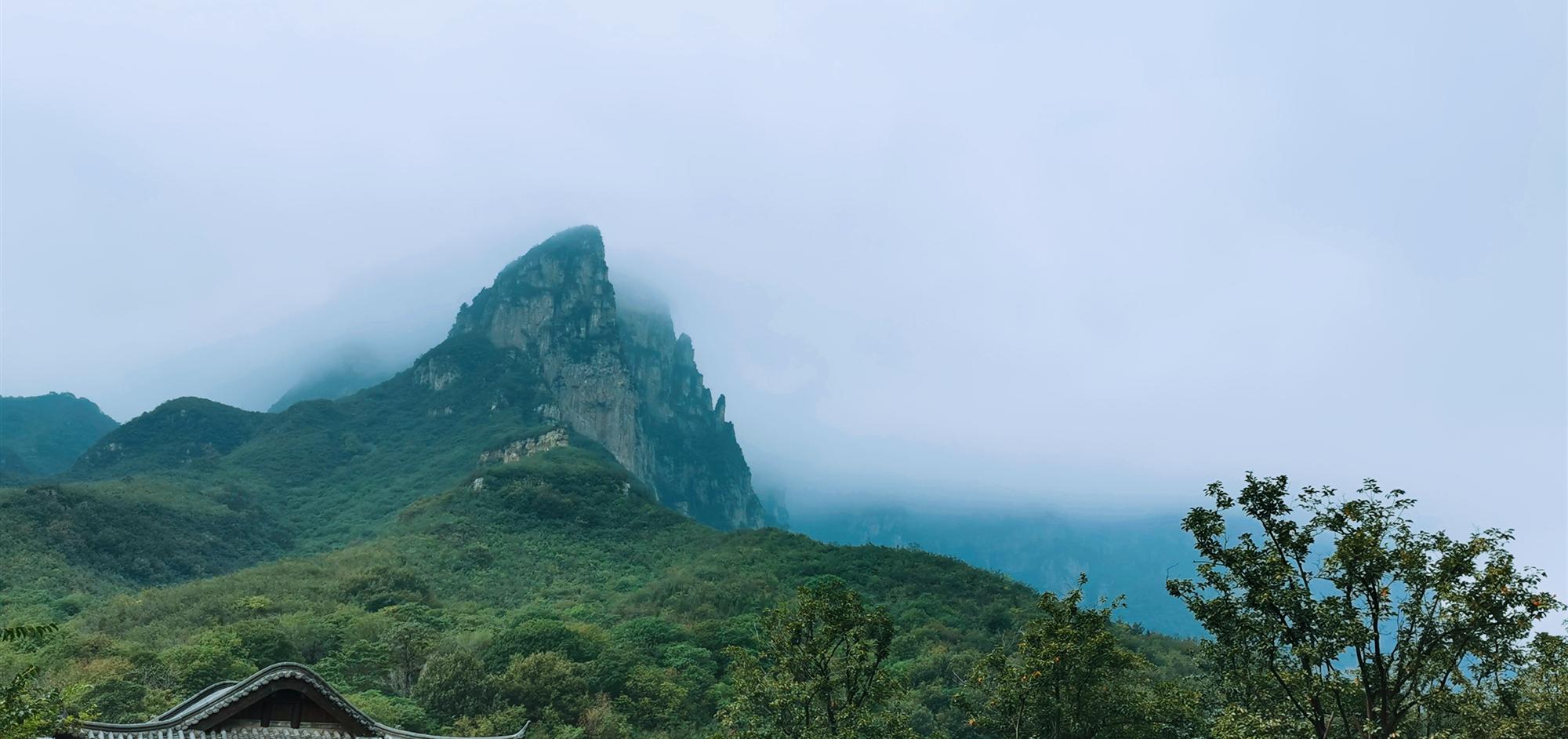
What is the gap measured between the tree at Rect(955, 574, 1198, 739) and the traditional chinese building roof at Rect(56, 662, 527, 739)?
61.9ft

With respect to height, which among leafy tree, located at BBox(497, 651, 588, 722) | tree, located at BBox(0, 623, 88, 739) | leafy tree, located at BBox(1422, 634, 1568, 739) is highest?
leafy tree, located at BBox(1422, 634, 1568, 739)

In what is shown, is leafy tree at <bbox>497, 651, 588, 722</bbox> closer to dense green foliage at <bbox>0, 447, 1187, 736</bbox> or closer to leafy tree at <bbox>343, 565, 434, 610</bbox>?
dense green foliage at <bbox>0, 447, 1187, 736</bbox>

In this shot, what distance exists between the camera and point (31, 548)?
81.4m

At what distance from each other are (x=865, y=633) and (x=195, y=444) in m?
183

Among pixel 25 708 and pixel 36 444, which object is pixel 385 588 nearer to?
pixel 25 708

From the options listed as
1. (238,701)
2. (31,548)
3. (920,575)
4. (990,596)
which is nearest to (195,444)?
(31,548)

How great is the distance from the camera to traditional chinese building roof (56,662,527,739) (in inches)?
735

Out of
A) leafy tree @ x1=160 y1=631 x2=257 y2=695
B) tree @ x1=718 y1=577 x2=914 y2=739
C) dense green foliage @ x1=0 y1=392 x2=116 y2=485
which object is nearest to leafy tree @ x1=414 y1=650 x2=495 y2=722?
leafy tree @ x1=160 y1=631 x2=257 y2=695

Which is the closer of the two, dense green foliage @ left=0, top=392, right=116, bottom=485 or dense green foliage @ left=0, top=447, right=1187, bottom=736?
dense green foliage @ left=0, top=447, right=1187, bottom=736

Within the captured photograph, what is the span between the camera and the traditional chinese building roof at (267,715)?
61.3 feet

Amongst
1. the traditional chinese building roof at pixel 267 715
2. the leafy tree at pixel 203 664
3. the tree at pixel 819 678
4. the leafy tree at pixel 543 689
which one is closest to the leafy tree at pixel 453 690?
the leafy tree at pixel 543 689

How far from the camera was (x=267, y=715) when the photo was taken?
66.8 feet

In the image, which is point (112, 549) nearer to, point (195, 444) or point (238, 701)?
point (195, 444)

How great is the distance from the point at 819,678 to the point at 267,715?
16.0 m
